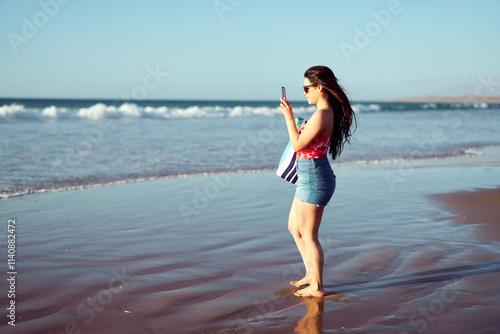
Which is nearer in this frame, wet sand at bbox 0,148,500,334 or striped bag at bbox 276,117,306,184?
wet sand at bbox 0,148,500,334

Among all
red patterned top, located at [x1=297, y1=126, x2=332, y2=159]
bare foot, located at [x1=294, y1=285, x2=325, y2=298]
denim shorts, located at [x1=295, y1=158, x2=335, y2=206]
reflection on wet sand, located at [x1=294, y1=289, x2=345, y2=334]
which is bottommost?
reflection on wet sand, located at [x1=294, y1=289, x2=345, y2=334]

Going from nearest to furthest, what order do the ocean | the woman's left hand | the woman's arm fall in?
the woman's arm < the woman's left hand < the ocean

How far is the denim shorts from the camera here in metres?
3.40

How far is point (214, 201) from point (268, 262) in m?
3.00

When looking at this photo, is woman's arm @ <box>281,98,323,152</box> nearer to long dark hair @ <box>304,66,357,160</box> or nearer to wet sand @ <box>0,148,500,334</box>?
long dark hair @ <box>304,66,357,160</box>

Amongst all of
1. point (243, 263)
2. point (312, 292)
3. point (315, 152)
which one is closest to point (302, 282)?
point (312, 292)

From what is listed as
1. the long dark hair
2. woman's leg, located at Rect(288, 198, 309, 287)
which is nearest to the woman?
A: the long dark hair

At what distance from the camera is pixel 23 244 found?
15.9ft

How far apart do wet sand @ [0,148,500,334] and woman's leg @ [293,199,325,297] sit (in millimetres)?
97

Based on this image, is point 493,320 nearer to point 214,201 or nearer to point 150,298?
point 150,298

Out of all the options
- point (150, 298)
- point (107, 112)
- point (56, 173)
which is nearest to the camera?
point (150, 298)

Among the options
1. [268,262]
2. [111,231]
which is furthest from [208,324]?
[111,231]

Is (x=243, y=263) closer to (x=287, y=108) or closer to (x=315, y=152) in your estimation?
(x=315, y=152)

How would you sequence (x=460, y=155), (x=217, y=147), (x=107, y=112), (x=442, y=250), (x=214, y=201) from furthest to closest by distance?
(x=107, y=112) < (x=217, y=147) < (x=460, y=155) < (x=214, y=201) < (x=442, y=250)
